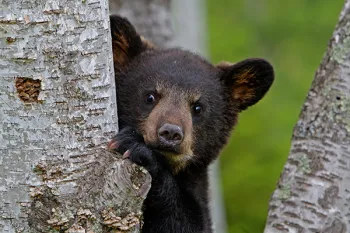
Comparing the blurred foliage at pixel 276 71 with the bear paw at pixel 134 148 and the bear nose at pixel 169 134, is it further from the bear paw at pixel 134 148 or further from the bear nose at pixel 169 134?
the bear paw at pixel 134 148

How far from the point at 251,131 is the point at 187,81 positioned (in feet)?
23.1

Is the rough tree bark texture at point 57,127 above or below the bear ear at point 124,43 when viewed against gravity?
below

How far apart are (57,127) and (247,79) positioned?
2212 mm

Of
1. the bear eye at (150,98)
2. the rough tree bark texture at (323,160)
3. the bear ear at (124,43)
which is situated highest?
the bear ear at (124,43)

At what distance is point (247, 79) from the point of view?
5.46 m

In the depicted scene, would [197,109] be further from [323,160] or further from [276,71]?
[276,71]

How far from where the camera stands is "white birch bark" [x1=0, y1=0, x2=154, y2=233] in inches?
135

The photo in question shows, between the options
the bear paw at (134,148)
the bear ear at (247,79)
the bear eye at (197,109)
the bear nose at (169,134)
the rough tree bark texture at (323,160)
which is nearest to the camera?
the bear paw at (134,148)

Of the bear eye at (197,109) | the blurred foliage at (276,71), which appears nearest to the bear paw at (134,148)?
the bear eye at (197,109)

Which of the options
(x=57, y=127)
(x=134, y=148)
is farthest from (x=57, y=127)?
(x=134, y=148)

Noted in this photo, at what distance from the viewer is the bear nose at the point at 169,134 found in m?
4.35

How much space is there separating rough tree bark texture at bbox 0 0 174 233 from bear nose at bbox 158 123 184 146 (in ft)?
2.21

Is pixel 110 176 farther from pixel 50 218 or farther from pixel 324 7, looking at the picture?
pixel 324 7

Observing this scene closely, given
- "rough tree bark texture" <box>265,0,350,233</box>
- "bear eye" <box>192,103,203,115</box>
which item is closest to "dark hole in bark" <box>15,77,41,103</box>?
"bear eye" <box>192,103,203,115</box>
